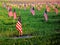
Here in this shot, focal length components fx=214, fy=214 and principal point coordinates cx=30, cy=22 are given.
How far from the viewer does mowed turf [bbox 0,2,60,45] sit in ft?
16.7

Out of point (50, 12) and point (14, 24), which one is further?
point (50, 12)

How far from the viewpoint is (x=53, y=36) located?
5.36 metres

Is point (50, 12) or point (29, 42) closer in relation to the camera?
point (29, 42)

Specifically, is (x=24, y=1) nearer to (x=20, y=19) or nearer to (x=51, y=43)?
(x=20, y=19)

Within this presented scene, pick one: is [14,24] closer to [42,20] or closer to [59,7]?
[42,20]

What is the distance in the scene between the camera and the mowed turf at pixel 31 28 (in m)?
5.09

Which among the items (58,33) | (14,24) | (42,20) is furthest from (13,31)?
(58,33)

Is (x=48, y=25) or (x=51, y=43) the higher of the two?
(x=48, y=25)

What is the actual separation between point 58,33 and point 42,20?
525mm

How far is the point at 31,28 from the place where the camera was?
5.27 metres

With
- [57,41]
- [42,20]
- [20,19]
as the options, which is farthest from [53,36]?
[20,19]

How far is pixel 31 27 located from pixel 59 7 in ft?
3.25

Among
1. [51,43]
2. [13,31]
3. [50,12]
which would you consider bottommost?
[51,43]

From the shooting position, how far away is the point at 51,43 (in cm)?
526
